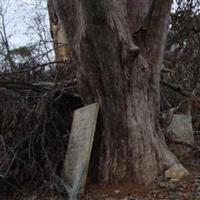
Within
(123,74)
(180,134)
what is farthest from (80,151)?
(180,134)

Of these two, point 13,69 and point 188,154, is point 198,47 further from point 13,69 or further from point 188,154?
point 13,69

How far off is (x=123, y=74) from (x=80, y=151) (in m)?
→ 1.08

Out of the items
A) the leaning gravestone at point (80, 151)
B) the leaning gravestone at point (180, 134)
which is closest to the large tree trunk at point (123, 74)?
the leaning gravestone at point (80, 151)

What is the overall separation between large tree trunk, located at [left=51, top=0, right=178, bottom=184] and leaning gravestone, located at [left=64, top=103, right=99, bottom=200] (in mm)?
153

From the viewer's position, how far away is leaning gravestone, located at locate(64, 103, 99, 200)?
207 inches

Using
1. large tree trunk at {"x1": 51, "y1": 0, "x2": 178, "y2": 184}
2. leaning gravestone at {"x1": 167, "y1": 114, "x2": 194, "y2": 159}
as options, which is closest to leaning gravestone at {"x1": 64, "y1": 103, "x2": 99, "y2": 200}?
large tree trunk at {"x1": 51, "y1": 0, "x2": 178, "y2": 184}

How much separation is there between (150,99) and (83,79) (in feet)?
2.72

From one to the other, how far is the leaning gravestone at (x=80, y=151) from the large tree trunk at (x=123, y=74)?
0.15 m

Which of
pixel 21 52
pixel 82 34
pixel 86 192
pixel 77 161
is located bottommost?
pixel 86 192

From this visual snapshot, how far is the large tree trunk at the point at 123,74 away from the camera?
5039mm

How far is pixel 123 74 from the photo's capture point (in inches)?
203

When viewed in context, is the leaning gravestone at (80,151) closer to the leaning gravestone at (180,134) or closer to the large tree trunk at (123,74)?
the large tree trunk at (123,74)

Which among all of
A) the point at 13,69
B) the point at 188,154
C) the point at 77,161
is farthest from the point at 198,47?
the point at 77,161

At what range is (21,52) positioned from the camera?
954 cm
